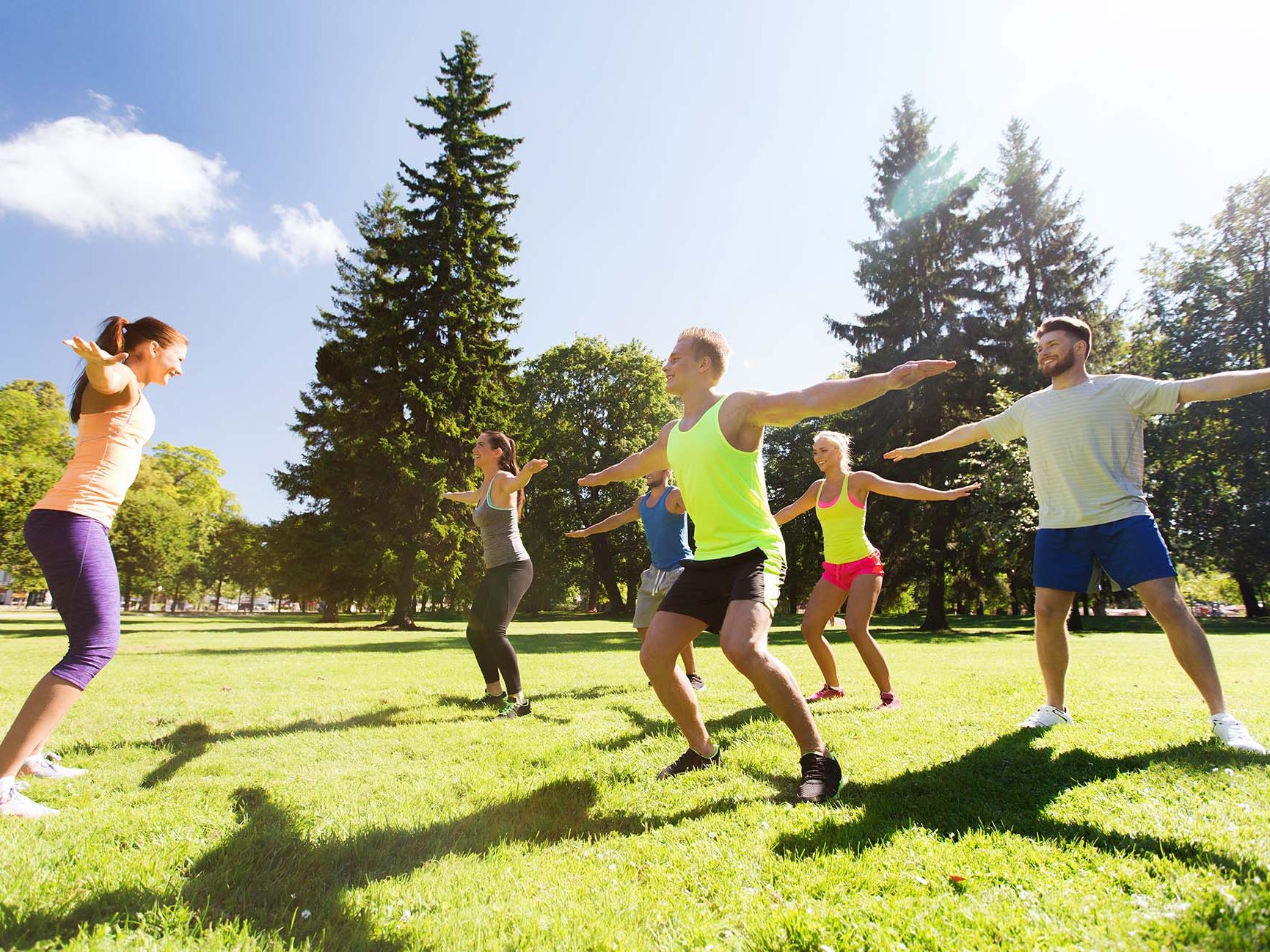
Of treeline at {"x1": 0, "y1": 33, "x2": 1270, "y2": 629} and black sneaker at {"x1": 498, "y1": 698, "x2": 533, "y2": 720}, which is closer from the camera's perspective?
black sneaker at {"x1": 498, "y1": 698, "x2": 533, "y2": 720}

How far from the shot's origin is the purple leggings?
3.44m

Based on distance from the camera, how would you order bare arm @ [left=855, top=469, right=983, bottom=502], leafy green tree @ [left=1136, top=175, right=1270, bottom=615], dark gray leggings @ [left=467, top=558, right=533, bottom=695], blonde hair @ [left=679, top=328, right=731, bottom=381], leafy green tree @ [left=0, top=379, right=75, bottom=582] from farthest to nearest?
leafy green tree @ [left=0, top=379, right=75, bottom=582]
leafy green tree @ [left=1136, top=175, right=1270, bottom=615]
dark gray leggings @ [left=467, top=558, right=533, bottom=695]
bare arm @ [left=855, top=469, right=983, bottom=502]
blonde hair @ [left=679, top=328, right=731, bottom=381]

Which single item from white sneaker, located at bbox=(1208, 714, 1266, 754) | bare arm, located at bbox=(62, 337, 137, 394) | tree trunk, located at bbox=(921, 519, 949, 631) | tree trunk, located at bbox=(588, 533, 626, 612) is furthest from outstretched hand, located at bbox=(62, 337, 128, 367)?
tree trunk, located at bbox=(588, 533, 626, 612)

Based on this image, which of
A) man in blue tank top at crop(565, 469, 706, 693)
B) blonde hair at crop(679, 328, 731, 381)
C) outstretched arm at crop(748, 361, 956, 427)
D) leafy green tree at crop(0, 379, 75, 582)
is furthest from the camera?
leafy green tree at crop(0, 379, 75, 582)

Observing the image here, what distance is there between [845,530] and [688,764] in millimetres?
3039

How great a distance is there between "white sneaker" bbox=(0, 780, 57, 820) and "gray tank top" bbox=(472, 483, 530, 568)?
138 inches

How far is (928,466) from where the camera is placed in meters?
25.9

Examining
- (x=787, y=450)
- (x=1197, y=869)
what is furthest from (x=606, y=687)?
(x=787, y=450)

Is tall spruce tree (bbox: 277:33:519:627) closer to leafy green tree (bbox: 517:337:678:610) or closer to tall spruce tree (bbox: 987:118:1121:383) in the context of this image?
leafy green tree (bbox: 517:337:678:610)

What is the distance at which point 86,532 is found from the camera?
11.5ft

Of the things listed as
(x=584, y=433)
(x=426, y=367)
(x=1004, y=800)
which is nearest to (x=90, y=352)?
(x=1004, y=800)

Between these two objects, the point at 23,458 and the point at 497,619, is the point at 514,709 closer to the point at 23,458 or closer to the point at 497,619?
the point at 497,619

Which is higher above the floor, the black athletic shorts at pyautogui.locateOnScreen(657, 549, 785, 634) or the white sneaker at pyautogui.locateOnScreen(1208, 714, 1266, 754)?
the black athletic shorts at pyautogui.locateOnScreen(657, 549, 785, 634)

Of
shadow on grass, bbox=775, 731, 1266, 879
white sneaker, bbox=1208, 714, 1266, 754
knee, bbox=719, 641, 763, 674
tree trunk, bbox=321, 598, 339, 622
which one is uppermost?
knee, bbox=719, 641, 763, 674
